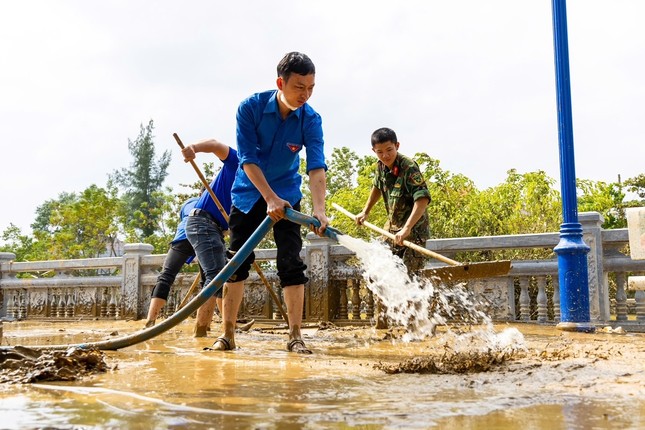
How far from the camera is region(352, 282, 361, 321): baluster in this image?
25.3ft

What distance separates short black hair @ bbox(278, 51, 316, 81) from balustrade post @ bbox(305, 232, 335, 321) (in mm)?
4073

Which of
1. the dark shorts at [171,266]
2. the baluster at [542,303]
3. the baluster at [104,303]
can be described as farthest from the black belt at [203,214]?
the baluster at [104,303]

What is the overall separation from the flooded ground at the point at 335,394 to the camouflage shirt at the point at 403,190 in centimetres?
164

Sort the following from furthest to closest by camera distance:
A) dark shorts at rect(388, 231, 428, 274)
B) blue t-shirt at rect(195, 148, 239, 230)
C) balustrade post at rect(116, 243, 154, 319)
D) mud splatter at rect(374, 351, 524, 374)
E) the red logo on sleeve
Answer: balustrade post at rect(116, 243, 154, 319)
dark shorts at rect(388, 231, 428, 274)
blue t-shirt at rect(195, 148, 239, 230)
the red logo on sleeve
mud splatter at rect(374, 351, 524, 374)

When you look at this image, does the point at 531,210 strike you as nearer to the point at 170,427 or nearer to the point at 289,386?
the point at 289,386

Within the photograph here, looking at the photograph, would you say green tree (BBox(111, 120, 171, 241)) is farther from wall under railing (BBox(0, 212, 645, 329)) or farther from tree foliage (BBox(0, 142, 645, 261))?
wall under railing (BBox(0, 212, 645, 329))

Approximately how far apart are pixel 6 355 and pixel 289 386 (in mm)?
1627

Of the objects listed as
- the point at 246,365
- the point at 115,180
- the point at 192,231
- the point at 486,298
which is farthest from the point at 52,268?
the point at 115,180

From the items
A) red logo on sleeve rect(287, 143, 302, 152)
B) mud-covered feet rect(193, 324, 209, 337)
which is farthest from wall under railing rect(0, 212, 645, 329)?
red logo on sleeve rect(287, 143, 302, 152)

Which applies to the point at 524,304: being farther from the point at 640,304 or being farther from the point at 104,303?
the point at 104,303

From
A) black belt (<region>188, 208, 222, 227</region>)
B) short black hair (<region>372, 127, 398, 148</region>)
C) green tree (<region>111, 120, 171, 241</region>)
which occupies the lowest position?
black belt (<region>188, 208, 222, 227</region>)

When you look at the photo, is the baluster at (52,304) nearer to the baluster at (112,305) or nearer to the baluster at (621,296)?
the baluster at (112,305)

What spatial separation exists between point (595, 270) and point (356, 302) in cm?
291

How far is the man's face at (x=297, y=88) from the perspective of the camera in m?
3.81
